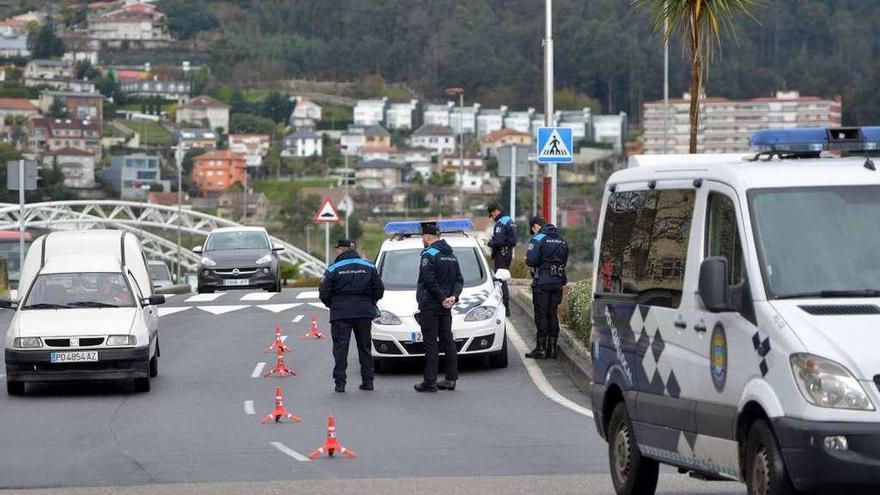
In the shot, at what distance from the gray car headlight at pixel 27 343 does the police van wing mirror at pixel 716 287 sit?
1144cm

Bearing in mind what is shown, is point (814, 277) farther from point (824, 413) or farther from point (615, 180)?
point (615, 180)

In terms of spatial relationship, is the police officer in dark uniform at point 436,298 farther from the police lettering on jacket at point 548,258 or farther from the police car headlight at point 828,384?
the police car headlight at point 828,384

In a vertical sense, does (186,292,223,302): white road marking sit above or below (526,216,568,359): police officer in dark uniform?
below

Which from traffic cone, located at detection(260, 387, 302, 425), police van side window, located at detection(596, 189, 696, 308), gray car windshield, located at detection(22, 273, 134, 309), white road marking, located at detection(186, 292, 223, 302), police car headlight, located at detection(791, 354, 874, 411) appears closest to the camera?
police car headlight, located at detection(791, 354, 874, 411)

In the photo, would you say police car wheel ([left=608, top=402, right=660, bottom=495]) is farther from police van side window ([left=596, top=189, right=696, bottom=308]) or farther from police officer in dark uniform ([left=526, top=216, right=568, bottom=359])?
police officer in dark uniform ([left=526, top=216, right=568, bottom=359])

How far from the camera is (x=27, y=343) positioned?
19.6m

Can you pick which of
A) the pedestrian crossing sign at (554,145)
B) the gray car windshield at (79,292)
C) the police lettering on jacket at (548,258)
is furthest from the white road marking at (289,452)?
the pedestrian crossing sign at (554,145)

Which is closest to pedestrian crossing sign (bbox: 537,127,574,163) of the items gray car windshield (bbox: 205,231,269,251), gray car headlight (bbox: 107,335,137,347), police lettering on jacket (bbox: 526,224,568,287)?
police lettering on jacket (bbox: 526,224,568,287)

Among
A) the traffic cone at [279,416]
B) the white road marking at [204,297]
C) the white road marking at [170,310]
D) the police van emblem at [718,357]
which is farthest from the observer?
the white road marking at [204,297]

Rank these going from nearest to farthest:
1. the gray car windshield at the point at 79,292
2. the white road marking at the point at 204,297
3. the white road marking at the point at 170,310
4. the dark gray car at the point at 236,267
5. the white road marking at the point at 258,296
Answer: the gray car windshield at the point at 79,292 → the white road marking at the point at 170,310 → the white road marking at the point at 258,296 → the white road marking at the point at 204,297 → the dark gray car at the point at 236,267

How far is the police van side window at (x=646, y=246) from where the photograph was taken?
A: 10.8m

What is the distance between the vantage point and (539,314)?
2205 centimetres

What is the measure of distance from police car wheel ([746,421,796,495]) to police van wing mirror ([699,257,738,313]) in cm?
64

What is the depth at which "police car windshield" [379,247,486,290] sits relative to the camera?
2244 centimetres
